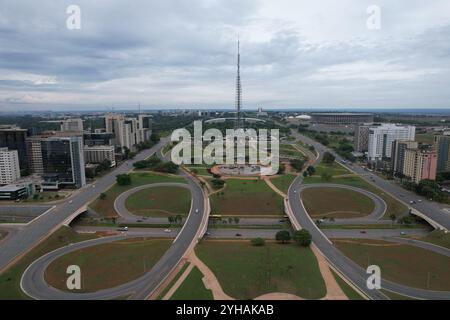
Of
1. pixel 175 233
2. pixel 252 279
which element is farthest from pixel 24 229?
pixel 252 279

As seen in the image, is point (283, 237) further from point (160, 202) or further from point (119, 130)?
point (119, 130)

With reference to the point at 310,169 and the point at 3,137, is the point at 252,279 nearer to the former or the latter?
the point at 310,169

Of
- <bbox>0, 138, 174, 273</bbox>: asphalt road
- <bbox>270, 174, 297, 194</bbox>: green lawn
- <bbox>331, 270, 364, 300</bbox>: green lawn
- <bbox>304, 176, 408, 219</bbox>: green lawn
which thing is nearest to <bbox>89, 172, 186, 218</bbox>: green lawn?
<bbox>0, 138, 174, 273</bbox>: asphalt road

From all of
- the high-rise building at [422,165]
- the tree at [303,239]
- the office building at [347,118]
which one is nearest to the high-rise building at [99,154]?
the tree at [303,239]

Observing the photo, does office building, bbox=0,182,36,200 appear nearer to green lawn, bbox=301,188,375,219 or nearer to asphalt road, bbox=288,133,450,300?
asphalt road, bbox=288,133,450,300

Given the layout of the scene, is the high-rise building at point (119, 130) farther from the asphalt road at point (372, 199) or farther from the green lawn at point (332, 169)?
the asphalt road at point (372, 199)
